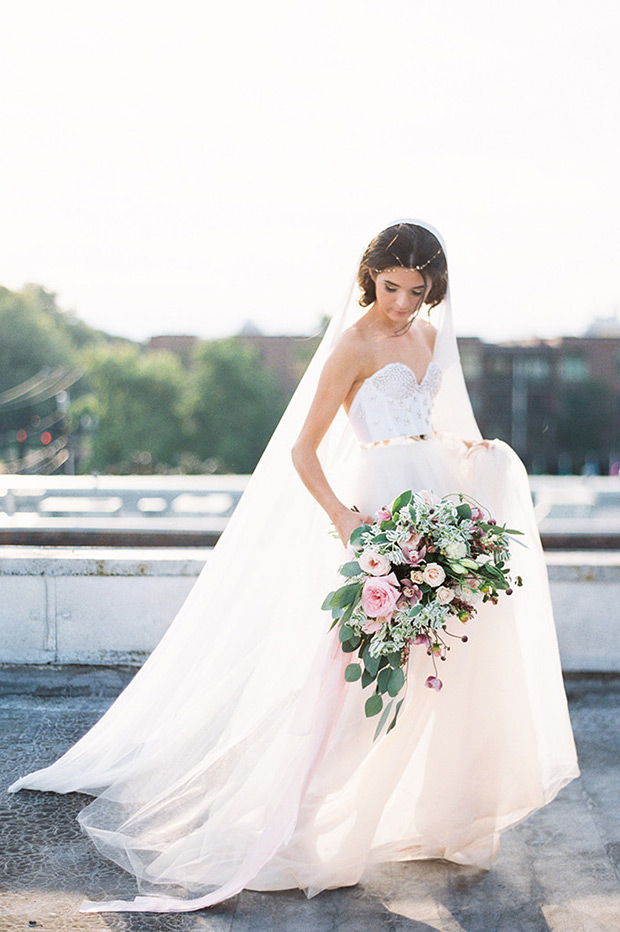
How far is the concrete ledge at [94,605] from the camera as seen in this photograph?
5.01 m

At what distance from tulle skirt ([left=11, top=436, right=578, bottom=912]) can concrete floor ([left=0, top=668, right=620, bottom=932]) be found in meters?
0.06

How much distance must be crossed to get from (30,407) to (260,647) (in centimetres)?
8430

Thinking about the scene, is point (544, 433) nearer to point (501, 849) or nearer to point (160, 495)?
point (160, 495)

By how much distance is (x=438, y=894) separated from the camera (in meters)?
2.93

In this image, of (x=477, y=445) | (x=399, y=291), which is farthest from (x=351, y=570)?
(x=399, y=291)

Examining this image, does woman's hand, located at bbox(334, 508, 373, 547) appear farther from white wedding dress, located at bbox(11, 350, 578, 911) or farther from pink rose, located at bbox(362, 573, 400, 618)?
pink rose, located at bbox(362, 573, 400, 618)

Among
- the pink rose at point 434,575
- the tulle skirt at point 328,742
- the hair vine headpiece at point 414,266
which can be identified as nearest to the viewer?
the pink rose at point 434,575

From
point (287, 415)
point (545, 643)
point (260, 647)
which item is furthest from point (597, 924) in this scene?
point (287, 415)

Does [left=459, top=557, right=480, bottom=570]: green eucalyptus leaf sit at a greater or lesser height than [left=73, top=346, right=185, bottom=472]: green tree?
greater

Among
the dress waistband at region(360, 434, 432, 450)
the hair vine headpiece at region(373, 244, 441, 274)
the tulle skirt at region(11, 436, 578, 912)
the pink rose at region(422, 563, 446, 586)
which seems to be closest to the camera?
the pink rose at region(422, 563, 446, 586)

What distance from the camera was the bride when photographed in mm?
3004

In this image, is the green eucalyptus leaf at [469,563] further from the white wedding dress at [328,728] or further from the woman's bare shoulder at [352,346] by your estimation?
the woman's bare shoulder at [352,346]

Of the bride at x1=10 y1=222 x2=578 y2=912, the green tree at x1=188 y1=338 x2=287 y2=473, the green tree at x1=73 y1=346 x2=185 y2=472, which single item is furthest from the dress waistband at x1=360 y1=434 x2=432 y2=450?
the green tree at x1=73 y1=346 x2=185 y2=472

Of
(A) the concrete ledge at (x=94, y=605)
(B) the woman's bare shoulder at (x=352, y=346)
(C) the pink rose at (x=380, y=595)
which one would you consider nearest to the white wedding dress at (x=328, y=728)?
(B) the woman's bare shoulder at (x=352, y=346)
